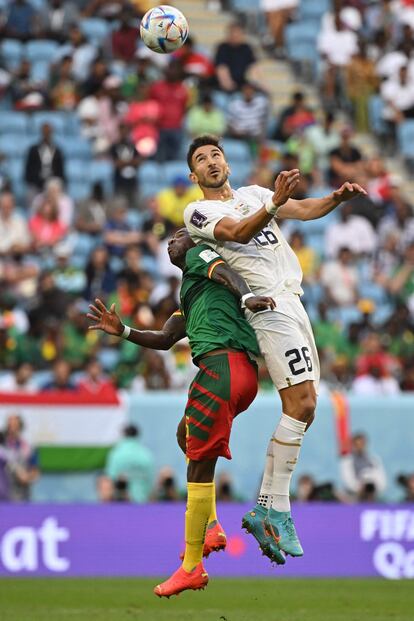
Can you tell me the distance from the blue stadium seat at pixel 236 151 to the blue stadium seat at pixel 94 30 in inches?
102

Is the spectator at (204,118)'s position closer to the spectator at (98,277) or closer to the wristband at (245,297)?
the spectator at (98,277)

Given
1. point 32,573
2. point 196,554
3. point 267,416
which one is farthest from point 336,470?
point 196,554

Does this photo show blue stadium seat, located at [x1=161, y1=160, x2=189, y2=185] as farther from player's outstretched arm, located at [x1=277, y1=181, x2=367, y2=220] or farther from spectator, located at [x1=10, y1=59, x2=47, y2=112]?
player's outstretched arm, located at [x1=277, y1=181, x2=367, y2=220]

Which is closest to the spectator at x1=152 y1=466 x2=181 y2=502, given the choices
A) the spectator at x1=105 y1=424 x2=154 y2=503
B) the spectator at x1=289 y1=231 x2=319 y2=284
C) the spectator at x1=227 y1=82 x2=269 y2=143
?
the spectator at x1=105 y1=424 x2=154 y2=503

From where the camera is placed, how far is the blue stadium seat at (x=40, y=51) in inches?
915

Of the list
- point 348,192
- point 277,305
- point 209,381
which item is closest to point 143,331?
point 209,381

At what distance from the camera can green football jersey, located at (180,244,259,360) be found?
10555mm

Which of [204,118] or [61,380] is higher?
[204,118]

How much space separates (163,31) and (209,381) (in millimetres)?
2765

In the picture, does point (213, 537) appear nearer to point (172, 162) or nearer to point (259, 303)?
point (259, 303)

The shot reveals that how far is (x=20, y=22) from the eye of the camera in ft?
77.0

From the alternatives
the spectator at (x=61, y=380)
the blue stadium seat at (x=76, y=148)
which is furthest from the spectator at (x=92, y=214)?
the spectator at (x=61, y=380)

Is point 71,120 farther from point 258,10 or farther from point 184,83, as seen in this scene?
point 258,10

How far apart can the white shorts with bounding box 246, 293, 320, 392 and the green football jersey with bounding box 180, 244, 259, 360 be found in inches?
3.7
